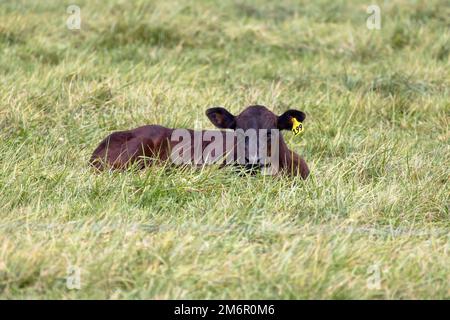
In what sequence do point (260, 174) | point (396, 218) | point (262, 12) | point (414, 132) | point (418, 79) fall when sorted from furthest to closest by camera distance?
point (262, 12) → point (418, 79) → point (414, 132) → point (260, 174) → point (396, 218)

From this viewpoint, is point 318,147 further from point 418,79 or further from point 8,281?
point 8,281

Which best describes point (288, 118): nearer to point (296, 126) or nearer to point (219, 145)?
point (296, 126)

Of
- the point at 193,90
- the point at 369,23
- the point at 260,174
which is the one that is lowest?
the point at 260,174

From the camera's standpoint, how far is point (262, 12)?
1213 cm

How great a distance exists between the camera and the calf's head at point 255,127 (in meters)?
6.91

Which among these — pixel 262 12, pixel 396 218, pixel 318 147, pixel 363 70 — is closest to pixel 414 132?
pixel 318 147

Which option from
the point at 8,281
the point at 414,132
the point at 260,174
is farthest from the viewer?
the point at 414,132

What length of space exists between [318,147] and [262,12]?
473 cm

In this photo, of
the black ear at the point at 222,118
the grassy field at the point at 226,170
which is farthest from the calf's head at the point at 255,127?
the grassy field at the point at 226,170

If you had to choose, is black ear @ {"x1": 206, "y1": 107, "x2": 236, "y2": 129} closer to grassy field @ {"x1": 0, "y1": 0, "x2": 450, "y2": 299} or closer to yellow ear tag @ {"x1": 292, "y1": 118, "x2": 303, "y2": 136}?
yellow ear tag @ {"x1": 292, "y1": 118, "x2": 303, "y2": 136}

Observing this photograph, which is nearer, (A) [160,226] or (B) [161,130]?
(A) [160,226]

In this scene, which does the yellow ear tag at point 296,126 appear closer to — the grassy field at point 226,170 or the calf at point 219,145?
the calf at point 219,145

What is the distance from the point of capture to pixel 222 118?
722 cm

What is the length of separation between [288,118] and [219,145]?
1.83ft
